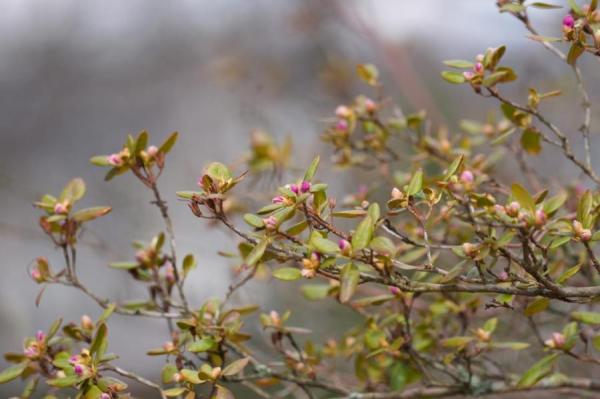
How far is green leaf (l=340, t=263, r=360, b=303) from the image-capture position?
813 millimetres

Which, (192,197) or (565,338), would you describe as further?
(565,338)

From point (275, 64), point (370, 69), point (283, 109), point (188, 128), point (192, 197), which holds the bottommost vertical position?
point (188, 128)

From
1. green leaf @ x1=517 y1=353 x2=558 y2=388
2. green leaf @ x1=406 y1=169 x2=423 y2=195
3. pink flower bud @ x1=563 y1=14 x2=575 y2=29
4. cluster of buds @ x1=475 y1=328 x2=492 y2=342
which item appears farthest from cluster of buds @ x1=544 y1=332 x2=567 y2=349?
pink flower bud @ x1=563 y1=14 x2=575 y2=29

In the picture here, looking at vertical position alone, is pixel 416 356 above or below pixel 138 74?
above

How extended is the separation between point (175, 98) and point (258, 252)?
518 cm

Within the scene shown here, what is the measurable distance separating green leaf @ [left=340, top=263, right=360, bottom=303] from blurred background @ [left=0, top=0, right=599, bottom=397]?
0.86 m

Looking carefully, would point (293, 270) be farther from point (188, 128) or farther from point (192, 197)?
point (188, 128)

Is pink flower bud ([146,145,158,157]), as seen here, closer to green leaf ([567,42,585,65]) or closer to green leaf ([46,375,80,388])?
green leaf ([46,375,80,388])

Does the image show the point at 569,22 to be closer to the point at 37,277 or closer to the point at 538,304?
the point at 538,304

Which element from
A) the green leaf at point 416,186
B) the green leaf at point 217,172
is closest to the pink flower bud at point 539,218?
the green leaf at point 416,186

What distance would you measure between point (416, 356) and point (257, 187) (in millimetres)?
968

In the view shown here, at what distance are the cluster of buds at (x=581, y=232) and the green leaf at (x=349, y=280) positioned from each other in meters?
0.29

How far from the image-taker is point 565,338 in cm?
107

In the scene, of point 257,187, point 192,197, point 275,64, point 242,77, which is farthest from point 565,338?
point 275,64
